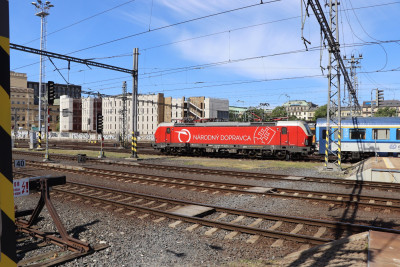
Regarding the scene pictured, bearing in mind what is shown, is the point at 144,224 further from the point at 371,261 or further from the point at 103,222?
the point at 371,261

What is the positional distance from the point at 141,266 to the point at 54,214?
7.95 feet

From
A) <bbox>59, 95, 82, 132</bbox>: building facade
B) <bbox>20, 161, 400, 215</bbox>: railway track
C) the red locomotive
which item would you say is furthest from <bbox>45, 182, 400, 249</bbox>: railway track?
<bbox>59, 95, 82, 132</bbox>: building facade

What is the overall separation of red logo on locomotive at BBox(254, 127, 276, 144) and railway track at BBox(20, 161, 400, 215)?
42.5 ft

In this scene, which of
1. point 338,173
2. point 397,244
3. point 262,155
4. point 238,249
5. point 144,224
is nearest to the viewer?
point 397,244

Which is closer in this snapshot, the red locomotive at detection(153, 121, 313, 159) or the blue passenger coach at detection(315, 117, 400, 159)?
the blue passenger coach at detection(315, 117, 400, 159)

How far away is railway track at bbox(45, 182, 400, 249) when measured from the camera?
6906mm

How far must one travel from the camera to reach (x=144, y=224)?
7.88 meters

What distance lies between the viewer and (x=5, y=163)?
5.85 ft

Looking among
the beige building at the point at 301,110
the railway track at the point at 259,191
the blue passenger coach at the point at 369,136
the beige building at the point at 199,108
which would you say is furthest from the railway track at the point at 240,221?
the beige building at the point at 301,110

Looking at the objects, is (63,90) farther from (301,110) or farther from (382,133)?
(382,133)

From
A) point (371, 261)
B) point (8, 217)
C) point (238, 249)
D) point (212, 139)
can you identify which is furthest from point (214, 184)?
point (212, 139)

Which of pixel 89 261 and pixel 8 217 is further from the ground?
pixel 8 217

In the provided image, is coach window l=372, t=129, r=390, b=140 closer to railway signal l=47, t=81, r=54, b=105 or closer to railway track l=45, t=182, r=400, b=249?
railway track l=45, t=182, r=400, b=249

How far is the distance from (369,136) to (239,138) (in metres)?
10.2
